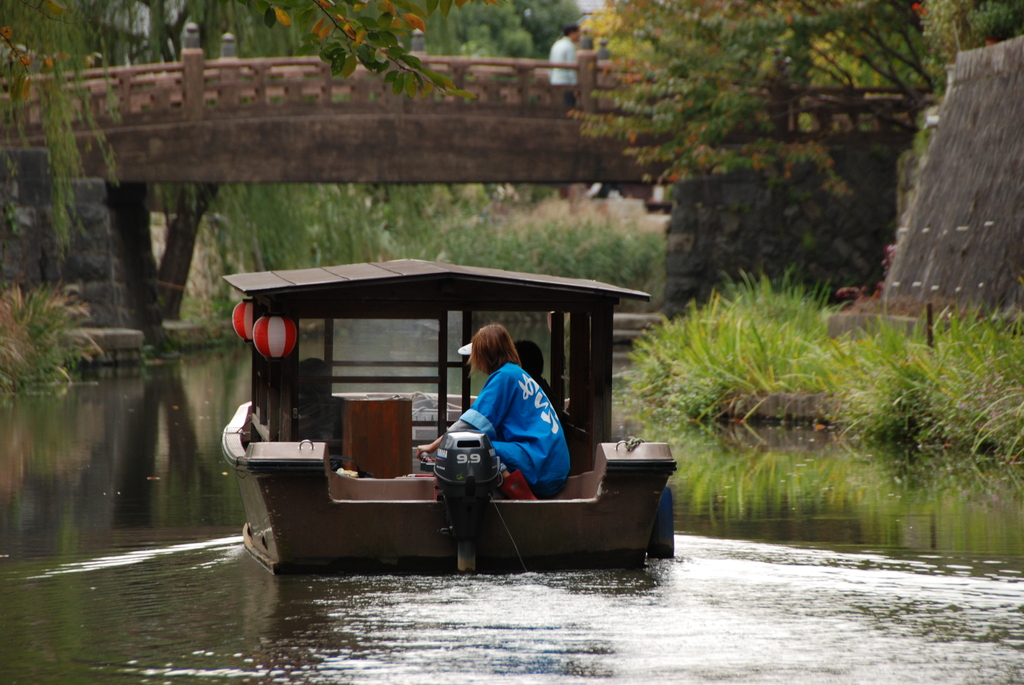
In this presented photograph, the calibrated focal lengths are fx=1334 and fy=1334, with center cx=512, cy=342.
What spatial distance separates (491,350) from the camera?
24.5 feet

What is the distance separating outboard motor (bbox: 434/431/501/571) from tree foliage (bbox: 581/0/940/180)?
44.9 ft

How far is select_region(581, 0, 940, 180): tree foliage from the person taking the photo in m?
19.5

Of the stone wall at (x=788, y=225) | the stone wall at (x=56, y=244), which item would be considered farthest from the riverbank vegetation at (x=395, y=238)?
the stone wall at (x=788, y=225)

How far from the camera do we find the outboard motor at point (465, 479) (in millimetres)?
7000

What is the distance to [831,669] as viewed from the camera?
216 inches

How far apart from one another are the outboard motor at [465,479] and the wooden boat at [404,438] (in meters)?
0.14

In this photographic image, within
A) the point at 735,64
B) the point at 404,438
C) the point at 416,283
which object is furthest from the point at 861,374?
the point at 735,64

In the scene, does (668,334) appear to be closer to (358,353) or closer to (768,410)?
(768,410)

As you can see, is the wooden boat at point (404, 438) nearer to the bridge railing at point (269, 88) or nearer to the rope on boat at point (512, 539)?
the rope on boat at point (512, 539)

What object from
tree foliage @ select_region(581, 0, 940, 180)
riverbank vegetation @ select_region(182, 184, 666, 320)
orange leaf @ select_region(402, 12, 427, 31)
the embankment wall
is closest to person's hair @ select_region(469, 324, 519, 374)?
orange leaf @ select_region(402, 12, 427, 31)

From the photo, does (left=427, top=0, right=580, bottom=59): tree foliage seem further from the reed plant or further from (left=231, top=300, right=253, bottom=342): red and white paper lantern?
(left=231, top=300, right=253, bottom=342): red and white paper lantern

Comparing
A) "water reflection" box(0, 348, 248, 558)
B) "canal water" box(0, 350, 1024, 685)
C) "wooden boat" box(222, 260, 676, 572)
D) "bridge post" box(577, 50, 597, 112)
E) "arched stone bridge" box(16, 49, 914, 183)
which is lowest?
"water reflection" box(0, 348, 248, 558)

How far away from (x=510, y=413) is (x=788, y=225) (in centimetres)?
1607

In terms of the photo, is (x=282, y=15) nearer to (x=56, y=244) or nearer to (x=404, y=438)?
(x=404, y=438)
